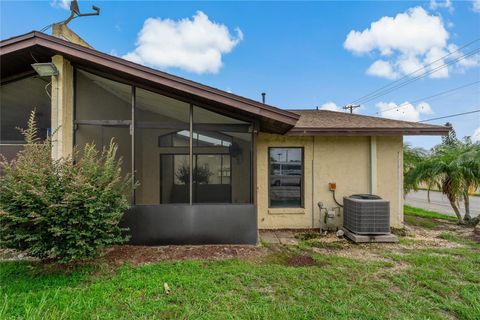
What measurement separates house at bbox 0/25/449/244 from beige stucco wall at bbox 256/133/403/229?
27 mm

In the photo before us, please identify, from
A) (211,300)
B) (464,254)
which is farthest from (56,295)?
(464,254)

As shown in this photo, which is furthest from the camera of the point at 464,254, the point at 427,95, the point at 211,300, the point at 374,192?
the point at 427,95

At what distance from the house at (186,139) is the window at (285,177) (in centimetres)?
12

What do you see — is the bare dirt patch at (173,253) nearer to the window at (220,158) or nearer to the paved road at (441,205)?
the window at (220,158)

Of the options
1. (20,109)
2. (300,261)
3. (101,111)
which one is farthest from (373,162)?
(20,109)

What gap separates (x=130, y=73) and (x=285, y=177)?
177 inches

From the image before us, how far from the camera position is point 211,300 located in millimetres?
2945

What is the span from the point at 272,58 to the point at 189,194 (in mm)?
13643

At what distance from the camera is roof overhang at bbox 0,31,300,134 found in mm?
4461

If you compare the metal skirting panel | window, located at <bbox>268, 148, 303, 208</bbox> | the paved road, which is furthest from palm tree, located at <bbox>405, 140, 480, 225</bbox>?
the metal skirting panel

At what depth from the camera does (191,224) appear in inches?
197

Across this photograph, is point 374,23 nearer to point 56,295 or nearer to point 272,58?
point 272,58

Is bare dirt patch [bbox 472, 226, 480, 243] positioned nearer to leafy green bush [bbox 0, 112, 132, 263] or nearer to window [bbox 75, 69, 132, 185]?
leafy green bush [bbox 0, 112, 132, 263]

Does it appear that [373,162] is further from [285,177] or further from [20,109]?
[20,109]
